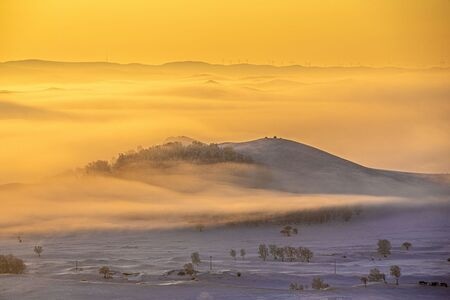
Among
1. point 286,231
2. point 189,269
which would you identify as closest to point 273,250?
point 286,231

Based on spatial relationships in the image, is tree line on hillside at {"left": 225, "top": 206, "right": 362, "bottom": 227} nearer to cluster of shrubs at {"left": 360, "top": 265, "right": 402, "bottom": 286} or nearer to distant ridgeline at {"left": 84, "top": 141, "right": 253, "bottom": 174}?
distant ridgeline at {"left": 84, "top": 141, "right": 253, "bottom": 174}

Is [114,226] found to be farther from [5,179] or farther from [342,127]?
[342,127]

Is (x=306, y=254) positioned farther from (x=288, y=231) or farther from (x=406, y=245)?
(x=288, y=231)

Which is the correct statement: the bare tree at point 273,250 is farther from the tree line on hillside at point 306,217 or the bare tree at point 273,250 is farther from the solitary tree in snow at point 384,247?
the solitary tree in snow at point 384,247

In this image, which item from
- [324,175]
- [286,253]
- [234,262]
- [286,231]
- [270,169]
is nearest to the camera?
[234,262]

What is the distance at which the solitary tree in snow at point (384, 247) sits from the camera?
25.1 metres

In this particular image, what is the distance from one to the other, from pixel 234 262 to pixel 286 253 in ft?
4.80

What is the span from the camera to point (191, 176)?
31.0 metres

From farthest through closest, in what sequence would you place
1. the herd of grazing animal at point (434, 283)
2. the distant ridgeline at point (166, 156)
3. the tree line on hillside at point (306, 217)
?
1. the distant ridgeline at point (166, 156)
2. the tree line on hillside at point (306, 217)
3. the herd of grazing animal at point (434, 283)

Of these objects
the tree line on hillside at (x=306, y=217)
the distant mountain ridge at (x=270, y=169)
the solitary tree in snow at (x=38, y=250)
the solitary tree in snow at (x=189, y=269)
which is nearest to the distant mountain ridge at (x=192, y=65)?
the distant mountain ridge at (x=270, y=169)

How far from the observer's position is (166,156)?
31.6 m

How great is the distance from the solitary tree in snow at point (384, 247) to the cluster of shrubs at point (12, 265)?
7683 mm

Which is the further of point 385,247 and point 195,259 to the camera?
point 385,247

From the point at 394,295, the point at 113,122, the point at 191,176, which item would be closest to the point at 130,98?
the point at 113,122
